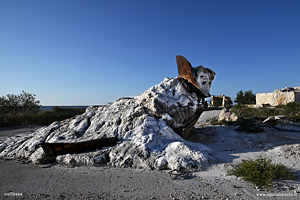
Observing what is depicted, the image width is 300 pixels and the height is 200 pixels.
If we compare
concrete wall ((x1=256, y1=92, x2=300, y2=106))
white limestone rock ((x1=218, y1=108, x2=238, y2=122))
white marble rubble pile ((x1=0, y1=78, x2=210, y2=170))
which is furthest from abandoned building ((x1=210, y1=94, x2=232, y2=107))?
white marble rubble pile ((x1=0, y1=78, x2=210, y2=170))

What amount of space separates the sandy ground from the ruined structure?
0.97 feet

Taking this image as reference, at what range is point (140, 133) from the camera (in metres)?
4.41

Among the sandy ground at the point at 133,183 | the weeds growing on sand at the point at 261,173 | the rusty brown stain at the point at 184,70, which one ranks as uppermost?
the rusty brown stain at the point at 184,70

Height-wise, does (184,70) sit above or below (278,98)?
below

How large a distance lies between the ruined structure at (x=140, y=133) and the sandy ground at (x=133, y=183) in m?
0.30

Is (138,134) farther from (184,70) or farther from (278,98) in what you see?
(278,98)

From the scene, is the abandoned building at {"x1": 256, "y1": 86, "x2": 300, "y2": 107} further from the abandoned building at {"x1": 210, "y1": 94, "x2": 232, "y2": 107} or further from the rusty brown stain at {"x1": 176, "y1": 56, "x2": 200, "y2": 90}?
the rusty brown stain at {"x1": 176, "y1": 56, "x2": 200, "y2": 90}

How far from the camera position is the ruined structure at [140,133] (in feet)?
12.5

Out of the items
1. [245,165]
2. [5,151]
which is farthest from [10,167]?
[245,165]

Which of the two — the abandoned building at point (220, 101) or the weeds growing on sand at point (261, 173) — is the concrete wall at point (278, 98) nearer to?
the abandoned building at point (220, 101)

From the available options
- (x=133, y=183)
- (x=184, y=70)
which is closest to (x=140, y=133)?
(x=133, y=183)

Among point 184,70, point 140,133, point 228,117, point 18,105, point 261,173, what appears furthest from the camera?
point 18,105

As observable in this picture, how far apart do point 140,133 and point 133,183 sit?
5.19 feet

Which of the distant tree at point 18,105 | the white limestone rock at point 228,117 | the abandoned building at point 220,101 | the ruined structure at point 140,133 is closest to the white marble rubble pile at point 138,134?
the ruined structure at point 140,133
